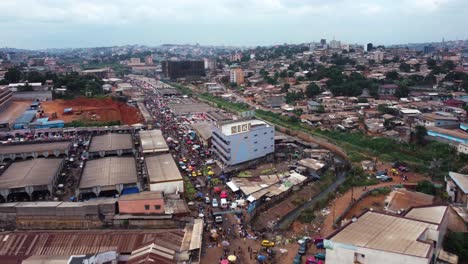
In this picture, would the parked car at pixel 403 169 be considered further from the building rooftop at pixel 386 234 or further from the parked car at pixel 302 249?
the parked car at pixel 302 249

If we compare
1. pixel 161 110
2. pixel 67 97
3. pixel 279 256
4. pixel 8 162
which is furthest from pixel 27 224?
pixel 67 97

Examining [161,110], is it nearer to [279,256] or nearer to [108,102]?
[108,102]

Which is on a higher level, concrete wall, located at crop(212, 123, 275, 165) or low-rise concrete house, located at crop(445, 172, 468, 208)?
concrete wall, located at crop(212, 123, 275, 165)

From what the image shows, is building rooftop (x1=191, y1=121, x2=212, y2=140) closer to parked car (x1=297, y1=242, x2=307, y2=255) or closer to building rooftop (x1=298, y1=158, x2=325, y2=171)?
building rooftop (x1=298, y1=158, x2=325, y2=171)

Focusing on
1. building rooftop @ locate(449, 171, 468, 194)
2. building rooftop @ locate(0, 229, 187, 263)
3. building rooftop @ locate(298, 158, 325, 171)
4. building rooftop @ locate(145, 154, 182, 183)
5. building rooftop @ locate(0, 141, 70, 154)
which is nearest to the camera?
building rooftop @ locate(0, 229, 187, 263)

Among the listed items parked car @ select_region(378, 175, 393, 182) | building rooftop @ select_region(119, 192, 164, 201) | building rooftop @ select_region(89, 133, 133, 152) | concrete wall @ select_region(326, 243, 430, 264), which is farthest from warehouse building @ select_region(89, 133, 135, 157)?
concrete wall @ select_region(326, 243, 430, 264)

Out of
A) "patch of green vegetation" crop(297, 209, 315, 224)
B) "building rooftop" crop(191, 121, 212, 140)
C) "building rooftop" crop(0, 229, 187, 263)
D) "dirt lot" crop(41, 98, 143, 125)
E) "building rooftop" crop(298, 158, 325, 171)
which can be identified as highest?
"dirt lot" crop(41, 98, 143, 125)

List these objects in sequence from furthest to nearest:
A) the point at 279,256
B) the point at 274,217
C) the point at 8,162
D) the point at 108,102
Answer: the point at 108,102 < the point at 8,162 < the point at 274,217 < the point at 279,256
